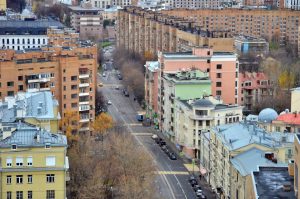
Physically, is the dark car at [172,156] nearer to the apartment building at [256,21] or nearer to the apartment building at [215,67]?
the apartment building at [215,67]

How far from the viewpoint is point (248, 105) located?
58.7 m

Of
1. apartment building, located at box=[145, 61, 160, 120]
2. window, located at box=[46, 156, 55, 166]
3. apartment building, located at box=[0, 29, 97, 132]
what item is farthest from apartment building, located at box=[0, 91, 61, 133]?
apartment building, located at box=[145, 61, 160, 120]

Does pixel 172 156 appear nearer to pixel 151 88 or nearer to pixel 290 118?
pixel 290 118

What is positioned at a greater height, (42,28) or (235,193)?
(42,28)

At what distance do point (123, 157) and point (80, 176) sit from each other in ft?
8.75

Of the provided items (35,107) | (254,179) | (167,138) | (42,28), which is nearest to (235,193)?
(35,107)

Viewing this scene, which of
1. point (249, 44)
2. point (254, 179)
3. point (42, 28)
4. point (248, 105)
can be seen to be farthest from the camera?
point (249, 44)

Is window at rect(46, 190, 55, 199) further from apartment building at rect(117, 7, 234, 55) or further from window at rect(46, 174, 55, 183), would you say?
apartment building at rect(117, 7, 234, 55)

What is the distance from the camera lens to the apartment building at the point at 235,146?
35812 millimetres

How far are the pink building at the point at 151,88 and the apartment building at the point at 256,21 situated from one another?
36166mm

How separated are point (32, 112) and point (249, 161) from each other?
8.83m

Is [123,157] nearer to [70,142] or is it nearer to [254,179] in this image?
[70,142]

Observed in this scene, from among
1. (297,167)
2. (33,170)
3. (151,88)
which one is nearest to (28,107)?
(33,170)

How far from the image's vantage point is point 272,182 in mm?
23031
